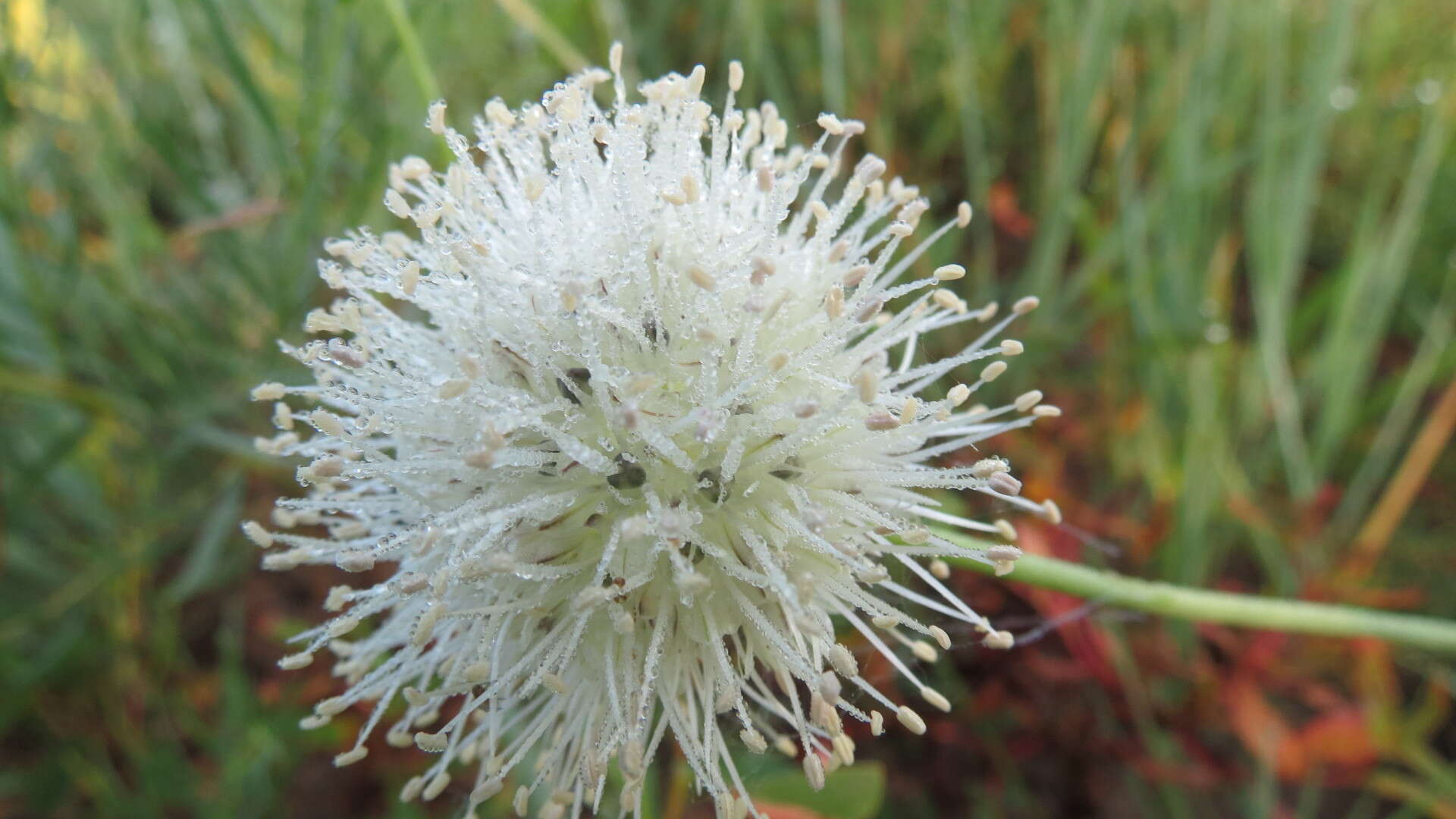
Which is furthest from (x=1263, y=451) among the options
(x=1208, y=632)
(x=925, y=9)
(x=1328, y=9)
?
(x=925, y=9)

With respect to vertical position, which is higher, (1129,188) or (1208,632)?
(1129,188)

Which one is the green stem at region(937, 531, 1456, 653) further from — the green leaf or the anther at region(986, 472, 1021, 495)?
the green leaf

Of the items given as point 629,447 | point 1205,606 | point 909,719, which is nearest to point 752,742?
point 909,719

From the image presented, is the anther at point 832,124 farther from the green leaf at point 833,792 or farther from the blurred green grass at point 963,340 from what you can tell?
the green leaf at point 833,792

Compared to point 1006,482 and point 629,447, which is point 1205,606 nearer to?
point 1006,482

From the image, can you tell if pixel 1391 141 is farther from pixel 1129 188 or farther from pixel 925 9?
pixel 925 9

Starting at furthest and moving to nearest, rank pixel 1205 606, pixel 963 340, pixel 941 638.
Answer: pixel 963 340 < pixel 1205 606 < pixel 941 638

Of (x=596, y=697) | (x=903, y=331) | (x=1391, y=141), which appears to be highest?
(x=1391, y=141)
